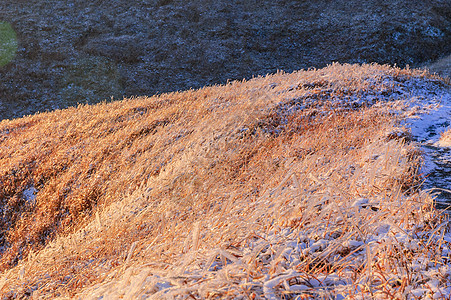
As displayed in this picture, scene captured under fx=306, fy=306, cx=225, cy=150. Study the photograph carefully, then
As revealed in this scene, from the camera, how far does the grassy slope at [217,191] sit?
7.32 feet

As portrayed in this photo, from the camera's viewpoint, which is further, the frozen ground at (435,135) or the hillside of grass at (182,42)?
the hillside of grass at (182,42)

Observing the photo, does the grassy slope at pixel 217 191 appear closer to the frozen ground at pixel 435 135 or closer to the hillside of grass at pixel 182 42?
the frozen ground at pixel 435 135

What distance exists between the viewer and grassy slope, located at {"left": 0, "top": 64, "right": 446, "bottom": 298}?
87.8 inches

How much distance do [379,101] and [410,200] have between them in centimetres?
714

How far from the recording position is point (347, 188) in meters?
3.39

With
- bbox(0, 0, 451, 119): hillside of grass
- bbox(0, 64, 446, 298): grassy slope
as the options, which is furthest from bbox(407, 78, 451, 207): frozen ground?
bbox(0, 0, 451, 119): hillside of grass

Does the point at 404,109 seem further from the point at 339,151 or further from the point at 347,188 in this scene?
the point at 347,188

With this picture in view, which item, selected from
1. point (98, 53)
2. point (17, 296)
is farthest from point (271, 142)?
point (98, 53)

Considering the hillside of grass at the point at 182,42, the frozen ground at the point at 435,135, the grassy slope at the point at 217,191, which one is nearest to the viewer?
the grassy slope at the point at 217,191

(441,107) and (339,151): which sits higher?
A: (339,151)

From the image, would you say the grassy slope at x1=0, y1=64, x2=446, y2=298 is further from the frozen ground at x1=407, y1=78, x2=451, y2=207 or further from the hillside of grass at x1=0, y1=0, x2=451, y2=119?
the hillside of grass at x1=0, y1=0, x2=451, y2=119

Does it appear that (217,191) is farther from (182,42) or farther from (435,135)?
(182,42)

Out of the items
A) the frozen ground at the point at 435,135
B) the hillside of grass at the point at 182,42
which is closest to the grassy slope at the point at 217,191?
the frozen ground at the point at 435,135

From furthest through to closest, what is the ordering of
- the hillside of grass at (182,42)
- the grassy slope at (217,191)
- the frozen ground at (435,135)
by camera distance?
1. the hillside of grass at (182,42)
2. the frozen ground at (435,135)
3. the grassy slope at (217,191)
